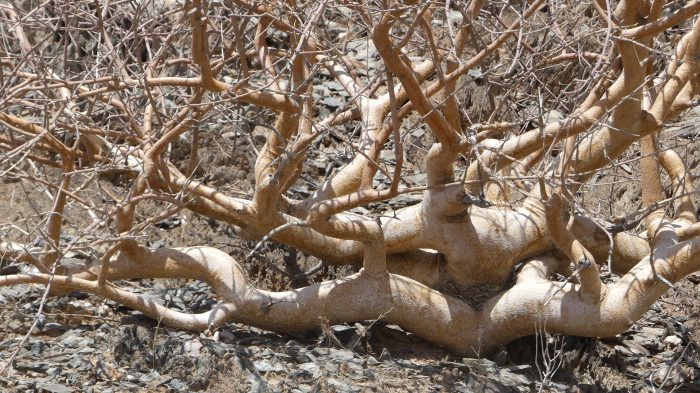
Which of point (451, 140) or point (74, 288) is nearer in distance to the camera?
point (451, 140)

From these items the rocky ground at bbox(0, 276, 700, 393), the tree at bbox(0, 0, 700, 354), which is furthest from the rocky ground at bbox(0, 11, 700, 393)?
the tree at bbox(0, 0, 700, 354)

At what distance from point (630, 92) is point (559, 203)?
25.2 inches

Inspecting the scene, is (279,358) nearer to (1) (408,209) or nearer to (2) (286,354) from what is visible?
(2) (286,354)

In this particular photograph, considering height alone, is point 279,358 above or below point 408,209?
below

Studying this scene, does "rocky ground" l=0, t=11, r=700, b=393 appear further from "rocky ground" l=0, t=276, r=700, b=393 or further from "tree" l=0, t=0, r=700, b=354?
"tree" l=0, t=0, r=700, b=354

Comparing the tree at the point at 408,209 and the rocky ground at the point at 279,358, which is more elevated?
the tree at the point at 408,209

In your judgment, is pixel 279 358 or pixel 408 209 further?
pixel 408 209

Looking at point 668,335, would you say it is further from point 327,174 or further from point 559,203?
point 327,174

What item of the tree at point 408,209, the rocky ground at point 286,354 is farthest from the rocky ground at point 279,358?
the tree at point 408,209

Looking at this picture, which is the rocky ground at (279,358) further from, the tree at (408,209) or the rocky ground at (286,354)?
the tree at (408,209)

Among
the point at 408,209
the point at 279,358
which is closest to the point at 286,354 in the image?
the point at 279,358

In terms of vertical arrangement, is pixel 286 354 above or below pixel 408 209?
below

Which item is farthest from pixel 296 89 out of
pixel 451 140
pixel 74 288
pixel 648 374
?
pixel 648 374

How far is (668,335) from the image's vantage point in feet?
21.6
